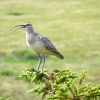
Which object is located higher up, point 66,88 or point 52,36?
point 52,36

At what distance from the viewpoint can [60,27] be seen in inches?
2315

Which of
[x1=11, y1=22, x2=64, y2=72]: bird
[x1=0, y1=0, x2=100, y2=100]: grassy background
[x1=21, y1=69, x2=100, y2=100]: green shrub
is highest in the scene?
[x1=0, y1=0, x2=100, y2=100]: grassy background

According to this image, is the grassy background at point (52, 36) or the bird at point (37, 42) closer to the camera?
the bird at point (37, 42)

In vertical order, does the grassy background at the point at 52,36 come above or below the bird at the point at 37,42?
above

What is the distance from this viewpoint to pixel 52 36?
173ft

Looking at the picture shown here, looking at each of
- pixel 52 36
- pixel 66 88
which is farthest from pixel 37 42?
pixel 52 36

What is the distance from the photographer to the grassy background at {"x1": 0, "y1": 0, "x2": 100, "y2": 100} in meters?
33.8

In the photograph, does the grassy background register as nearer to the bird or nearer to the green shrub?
the bird

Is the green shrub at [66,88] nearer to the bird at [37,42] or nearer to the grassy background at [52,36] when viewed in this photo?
the bird at [37,42]

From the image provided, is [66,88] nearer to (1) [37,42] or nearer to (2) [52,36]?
(1) [37,42]

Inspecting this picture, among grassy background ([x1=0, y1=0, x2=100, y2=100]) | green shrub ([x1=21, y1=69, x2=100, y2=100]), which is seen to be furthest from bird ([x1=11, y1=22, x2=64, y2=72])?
grassy background ([x1=0, y1=0, x2=100, y2=100])

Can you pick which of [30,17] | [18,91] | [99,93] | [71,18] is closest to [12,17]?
[30,17]

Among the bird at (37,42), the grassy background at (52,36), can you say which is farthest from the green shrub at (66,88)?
the grassy background at (52,36)

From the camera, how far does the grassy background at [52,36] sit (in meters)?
33.8
